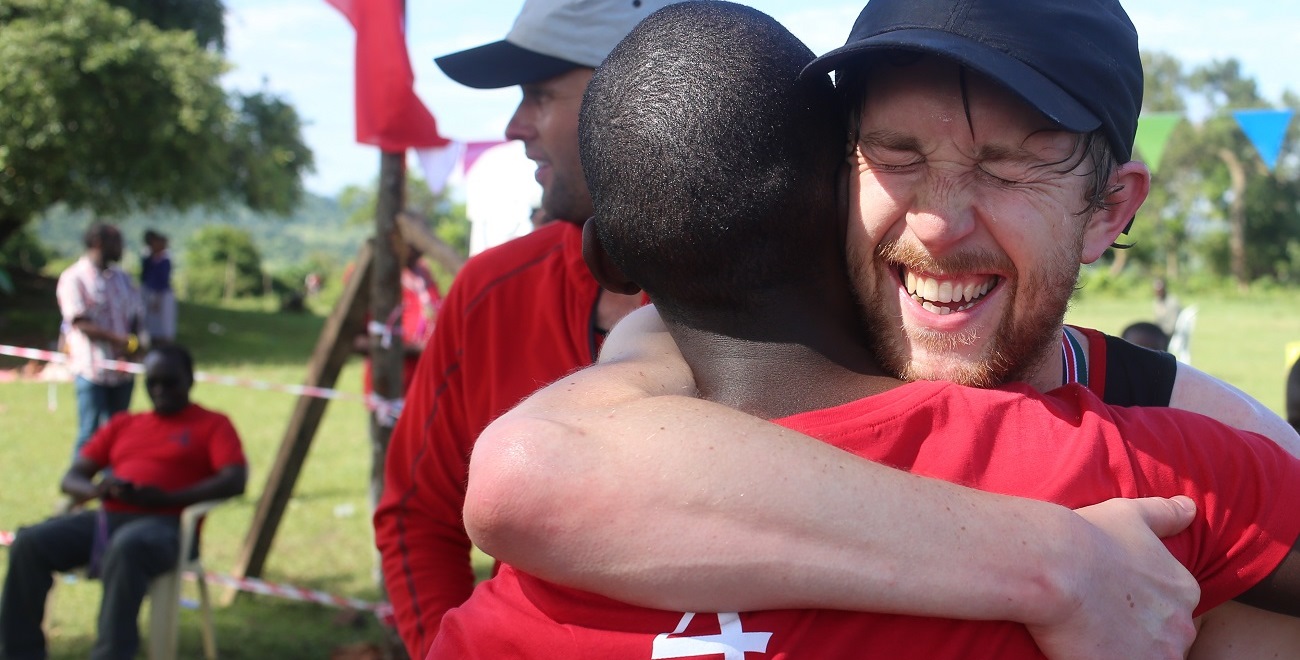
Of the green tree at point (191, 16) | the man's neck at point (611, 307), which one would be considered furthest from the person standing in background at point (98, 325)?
the green tree at point (191, 16)

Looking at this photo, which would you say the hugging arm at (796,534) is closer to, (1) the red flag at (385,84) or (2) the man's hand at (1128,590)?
(2) the man's hand at (1128,590)

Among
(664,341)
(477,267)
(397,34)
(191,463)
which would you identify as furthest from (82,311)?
(664,341)

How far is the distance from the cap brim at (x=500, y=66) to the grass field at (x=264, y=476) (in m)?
1.30

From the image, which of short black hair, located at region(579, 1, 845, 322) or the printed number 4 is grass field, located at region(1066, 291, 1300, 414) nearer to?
short black hair, located at region(579, 1, 845, 322)

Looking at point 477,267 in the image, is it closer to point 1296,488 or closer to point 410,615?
point 410,615

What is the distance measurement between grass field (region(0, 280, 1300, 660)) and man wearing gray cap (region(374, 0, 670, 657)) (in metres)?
1.05

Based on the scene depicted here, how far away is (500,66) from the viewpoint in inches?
103

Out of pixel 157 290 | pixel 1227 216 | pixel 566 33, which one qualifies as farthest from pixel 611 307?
pixel 1227 216

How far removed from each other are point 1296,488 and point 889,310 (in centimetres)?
50

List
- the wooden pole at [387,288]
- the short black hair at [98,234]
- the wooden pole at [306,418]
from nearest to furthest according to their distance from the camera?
the wooden pole at [387,288] < the wooden pole at [306,418] < the short black hair at [98,234]

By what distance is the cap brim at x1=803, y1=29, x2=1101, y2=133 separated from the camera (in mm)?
1286

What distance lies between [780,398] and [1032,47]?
1.71ft

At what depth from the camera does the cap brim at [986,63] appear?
1.29m

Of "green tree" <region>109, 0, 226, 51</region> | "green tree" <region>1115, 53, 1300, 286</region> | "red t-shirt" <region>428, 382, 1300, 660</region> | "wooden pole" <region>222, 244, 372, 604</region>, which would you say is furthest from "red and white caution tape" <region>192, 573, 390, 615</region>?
"green tree" <region>1115, 53, 1300, 286</region>
